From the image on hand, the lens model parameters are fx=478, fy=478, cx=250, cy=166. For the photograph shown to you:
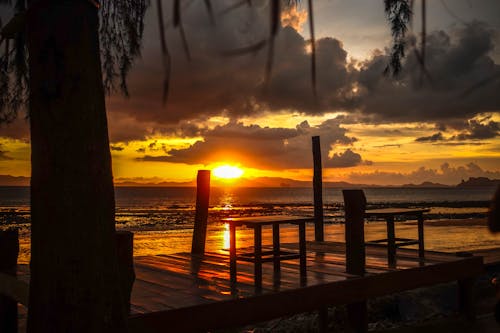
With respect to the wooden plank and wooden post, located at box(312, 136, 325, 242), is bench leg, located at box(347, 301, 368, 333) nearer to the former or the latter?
wooden post, located at box(312, 136, 325, 242)

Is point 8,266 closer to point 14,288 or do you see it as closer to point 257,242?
point 14,288

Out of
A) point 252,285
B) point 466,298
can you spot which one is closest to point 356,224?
point 252,285

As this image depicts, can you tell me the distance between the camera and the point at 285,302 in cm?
535

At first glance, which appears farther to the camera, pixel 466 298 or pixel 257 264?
pixel 466 298

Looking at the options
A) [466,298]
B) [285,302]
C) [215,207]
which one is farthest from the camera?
[215,207]

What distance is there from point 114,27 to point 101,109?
2.76ft

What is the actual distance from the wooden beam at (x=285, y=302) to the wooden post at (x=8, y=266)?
8.37 feet

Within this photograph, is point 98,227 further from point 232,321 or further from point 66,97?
point 232,321

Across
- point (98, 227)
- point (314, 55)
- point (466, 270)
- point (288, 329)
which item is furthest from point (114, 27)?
point (288, 329)

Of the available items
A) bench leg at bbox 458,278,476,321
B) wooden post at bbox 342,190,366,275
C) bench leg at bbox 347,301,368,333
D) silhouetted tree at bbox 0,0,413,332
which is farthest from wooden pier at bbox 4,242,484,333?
silhouetted tree at bbox 0,0,413,332

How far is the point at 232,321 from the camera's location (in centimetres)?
491

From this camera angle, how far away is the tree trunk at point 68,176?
8.05ft

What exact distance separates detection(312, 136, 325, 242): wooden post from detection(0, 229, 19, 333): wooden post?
6024 millimetres

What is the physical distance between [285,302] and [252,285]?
1.75 feet
